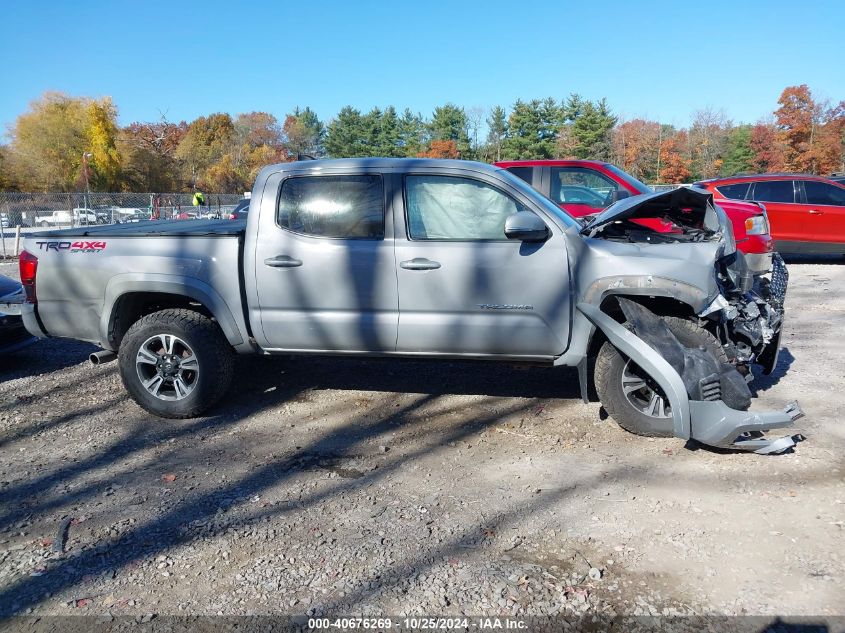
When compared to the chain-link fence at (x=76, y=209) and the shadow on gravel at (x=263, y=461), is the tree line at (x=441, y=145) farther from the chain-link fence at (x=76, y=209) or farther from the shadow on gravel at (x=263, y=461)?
the shadow on gravel at (x=263, y=461)

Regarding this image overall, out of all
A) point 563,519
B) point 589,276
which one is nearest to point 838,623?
point 563,519

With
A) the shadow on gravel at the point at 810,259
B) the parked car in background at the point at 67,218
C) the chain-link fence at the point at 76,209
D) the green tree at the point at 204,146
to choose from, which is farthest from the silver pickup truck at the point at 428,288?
the green tree at the point at 204,146

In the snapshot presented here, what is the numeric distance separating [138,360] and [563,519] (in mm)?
3377

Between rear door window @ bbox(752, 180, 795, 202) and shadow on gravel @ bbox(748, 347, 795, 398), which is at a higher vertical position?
rear door window @ bbox(752, 180, 795, 202)

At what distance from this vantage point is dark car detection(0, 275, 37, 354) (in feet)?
21.4

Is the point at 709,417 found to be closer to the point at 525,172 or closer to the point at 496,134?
the point at 525,172

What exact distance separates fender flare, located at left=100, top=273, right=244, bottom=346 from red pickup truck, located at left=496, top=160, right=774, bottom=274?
5755 mm

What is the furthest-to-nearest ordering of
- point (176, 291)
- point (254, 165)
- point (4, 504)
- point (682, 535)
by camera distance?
point (254, 165)
point (176, 291)
point (4, 504)
point (682, 535)

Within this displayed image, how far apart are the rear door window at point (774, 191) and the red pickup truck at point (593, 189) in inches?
133

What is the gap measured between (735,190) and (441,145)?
56.4 metres

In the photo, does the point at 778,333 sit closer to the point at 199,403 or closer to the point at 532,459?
the point at 532,459

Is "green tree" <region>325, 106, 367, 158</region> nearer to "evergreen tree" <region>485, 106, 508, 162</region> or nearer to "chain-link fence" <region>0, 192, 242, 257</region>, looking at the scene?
"evergreen tree" <region>485, 106, 508, 162</region>

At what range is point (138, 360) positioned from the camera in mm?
5074

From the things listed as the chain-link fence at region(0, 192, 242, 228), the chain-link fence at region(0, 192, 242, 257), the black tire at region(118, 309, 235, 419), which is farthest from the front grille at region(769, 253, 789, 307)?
the chain-link fence at region(0, 192, 242, 228)
